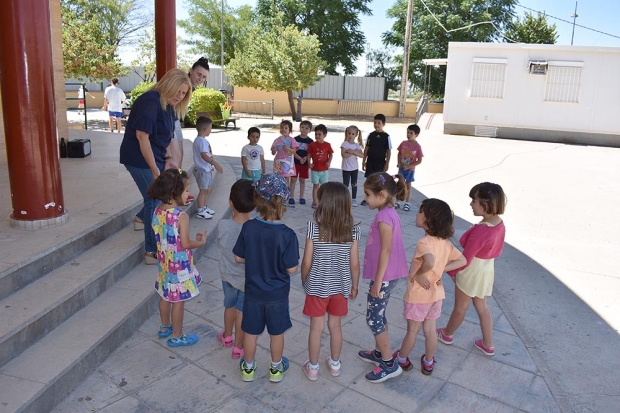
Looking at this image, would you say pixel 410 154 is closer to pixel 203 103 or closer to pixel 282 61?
pixel 203 103

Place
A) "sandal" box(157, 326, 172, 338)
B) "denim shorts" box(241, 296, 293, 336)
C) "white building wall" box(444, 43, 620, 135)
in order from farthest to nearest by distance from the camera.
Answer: "white building wall" box(444, 43, 620, 135), "sandal" box(157, 326, 172, 338), "denim shorts" box(241, 296, 293, 336)

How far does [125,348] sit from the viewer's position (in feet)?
11.4

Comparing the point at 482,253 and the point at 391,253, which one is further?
the point at 482,253

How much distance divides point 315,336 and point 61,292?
1741 mm

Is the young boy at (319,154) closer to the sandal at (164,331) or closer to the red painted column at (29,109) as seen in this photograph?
the red painted column at (29,109)

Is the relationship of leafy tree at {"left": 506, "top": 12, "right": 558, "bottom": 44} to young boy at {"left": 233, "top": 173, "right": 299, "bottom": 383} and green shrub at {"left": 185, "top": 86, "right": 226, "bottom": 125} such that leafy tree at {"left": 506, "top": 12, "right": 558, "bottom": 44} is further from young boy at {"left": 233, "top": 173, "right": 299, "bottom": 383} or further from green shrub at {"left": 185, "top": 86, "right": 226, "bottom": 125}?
young boy at {"left": 233, "top": 173, "right": 299, "bottom": 383}

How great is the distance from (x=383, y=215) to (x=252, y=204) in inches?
31.1

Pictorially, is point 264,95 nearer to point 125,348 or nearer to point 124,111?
point 124,111

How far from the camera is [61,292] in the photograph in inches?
136

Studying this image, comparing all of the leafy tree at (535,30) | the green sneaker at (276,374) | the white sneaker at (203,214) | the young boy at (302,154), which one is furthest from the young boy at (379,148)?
the leafy tree at (535,30)

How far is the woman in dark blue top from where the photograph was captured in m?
3.96

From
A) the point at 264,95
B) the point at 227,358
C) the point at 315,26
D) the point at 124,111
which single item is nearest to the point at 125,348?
the point at 227,358

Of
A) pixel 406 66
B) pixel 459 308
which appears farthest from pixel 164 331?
pixel 406 66

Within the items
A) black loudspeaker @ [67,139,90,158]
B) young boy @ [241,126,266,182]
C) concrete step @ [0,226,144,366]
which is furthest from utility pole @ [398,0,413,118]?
concrete step @ [0,226,144,366]
